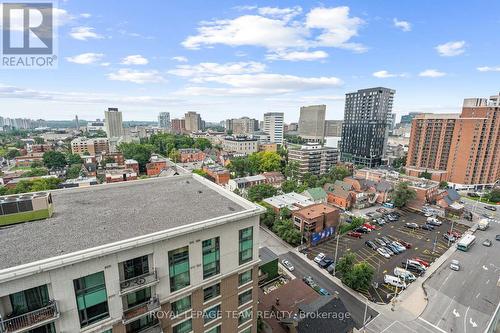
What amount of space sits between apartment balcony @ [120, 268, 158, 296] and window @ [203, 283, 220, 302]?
417 centimetres

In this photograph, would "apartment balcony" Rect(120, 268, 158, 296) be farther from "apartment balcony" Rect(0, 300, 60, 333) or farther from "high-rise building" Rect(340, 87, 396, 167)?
"high-rise building" Rect(340, 87, 396, 167)

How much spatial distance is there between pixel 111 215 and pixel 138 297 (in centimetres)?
557

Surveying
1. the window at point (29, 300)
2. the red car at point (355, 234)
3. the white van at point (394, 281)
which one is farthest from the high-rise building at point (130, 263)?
the red car at point (355, 234)

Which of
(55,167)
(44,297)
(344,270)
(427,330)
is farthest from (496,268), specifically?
(55,167)

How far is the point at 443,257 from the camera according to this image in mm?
45281

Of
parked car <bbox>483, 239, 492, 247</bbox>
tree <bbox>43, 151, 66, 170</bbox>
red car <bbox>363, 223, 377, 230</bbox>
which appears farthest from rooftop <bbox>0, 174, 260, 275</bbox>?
tree <bbox>43, 151, 66, 170</bbox>

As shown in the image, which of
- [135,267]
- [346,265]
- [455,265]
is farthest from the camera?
[455,265]

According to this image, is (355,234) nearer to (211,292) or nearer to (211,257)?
(211,292)

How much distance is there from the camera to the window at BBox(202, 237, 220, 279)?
50.2 feet

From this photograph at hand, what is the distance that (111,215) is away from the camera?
15.8 m

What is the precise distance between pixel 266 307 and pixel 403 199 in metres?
56.3

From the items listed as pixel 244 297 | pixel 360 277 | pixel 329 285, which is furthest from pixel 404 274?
pixel 244 297

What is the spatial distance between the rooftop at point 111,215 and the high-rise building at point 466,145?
10675 cm

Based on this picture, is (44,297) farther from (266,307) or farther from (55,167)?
(55,167)
